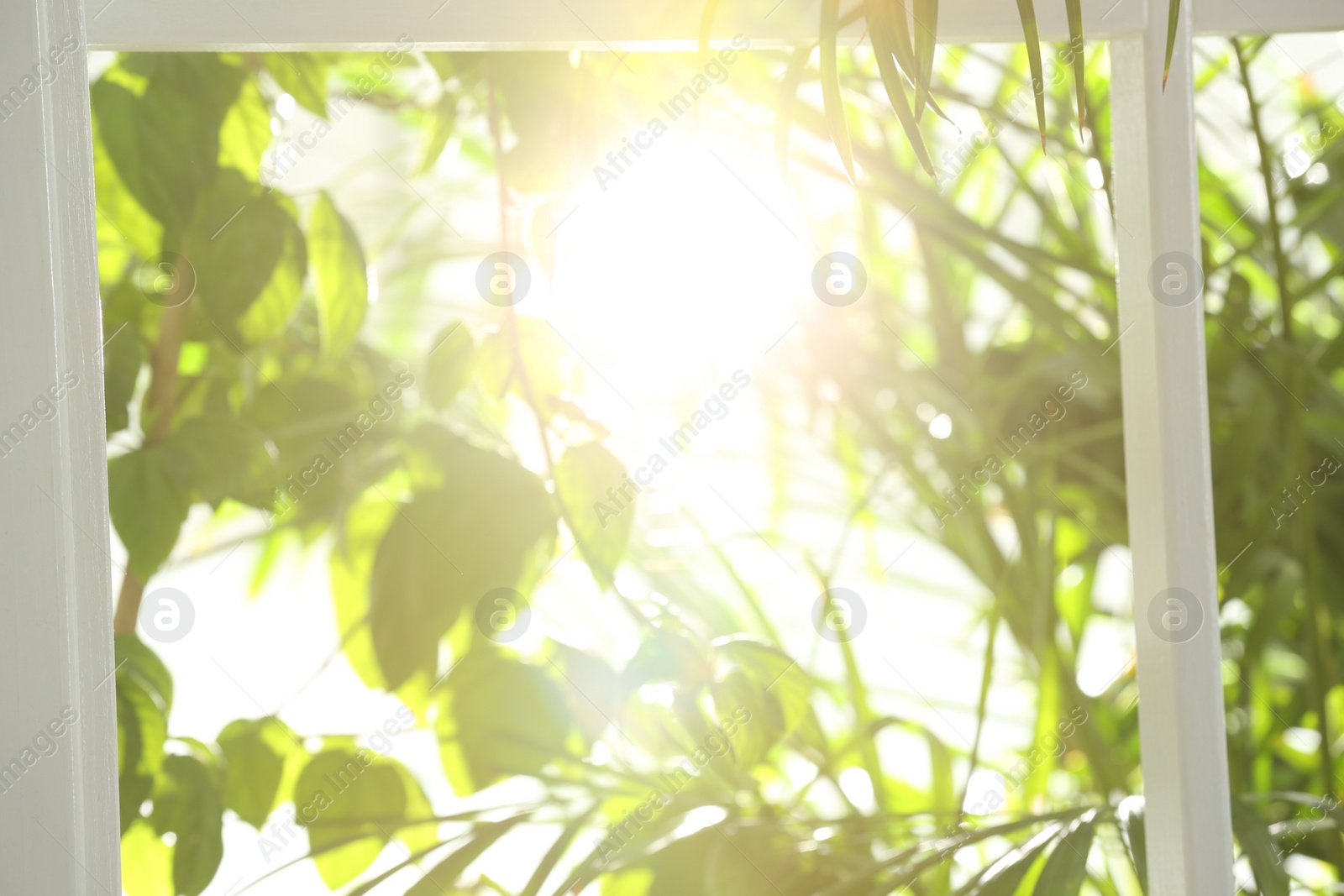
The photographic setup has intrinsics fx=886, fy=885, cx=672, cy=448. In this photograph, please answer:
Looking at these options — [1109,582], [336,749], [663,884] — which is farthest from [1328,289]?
[336,749]

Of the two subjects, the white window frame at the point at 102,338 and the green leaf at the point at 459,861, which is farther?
the green leaf at the point at 459,861

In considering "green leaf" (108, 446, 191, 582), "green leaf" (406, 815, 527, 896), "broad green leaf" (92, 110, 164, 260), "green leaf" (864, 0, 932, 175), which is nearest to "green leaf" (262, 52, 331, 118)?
"broad green leaf" (92, 110, 164, 260)

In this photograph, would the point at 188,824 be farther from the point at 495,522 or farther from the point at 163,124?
the point at 163,124

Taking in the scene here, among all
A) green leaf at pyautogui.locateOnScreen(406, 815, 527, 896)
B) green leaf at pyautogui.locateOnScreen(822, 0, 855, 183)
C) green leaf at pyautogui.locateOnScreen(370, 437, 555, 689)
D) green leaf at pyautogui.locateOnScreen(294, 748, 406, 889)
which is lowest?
green leaf at pyautogui.locateOnScreen(406, 815, 527, 896)

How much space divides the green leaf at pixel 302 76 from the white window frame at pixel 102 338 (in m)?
0.11

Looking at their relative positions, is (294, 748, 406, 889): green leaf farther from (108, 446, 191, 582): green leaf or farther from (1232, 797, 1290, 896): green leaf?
(1232, 797, 1290, 896): green leaf

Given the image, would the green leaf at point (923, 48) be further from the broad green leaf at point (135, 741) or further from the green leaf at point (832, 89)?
the broad green leaf at point (135, 741)

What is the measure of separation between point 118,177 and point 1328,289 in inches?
51.0

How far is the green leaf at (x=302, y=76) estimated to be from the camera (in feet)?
1.57

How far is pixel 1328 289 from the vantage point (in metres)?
1.12

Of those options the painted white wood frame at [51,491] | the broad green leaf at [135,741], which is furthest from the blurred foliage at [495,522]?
the painted white wood frame at [51,491]

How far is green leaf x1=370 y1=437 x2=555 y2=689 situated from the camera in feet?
1.64

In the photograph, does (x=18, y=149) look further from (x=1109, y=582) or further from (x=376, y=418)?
(x=1109, y=582)

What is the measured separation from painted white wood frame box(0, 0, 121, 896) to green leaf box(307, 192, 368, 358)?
183mm
